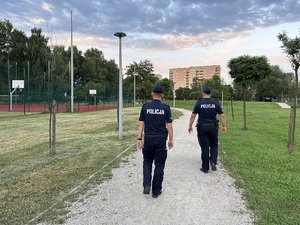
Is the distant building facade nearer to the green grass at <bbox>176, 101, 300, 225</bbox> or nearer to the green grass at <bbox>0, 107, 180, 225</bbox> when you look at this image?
the green grass at <bbox>0, 107, 180, 225</bbox>

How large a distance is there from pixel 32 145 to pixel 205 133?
6109 mm

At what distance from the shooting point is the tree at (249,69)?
43.9 ft

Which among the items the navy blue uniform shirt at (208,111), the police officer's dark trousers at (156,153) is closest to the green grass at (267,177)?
the navy blue uniform shirt at (208,111)

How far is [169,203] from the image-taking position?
13.5 ft

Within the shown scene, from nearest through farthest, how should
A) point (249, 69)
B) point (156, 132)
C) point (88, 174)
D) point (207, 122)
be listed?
1. point (156, 132)
2. point (88, 174)
3. point (207, 122)
4. point (249, 69)

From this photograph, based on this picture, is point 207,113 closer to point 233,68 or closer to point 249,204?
point 249,204

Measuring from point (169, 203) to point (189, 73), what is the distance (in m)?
114

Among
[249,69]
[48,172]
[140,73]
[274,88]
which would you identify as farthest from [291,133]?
[274,88]

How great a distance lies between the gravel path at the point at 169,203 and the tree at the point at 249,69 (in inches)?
350

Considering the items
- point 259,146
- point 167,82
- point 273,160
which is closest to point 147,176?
point 273,160

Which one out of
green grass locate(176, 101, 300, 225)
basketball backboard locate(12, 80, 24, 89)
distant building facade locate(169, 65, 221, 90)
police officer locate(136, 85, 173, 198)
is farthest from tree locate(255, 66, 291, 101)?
police officer locate(136, 85, 173, 198)

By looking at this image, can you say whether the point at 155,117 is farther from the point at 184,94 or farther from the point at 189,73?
the point at 189,73

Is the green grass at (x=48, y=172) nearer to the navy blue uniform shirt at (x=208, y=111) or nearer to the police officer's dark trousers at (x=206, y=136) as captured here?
the police officer's dark trousers at (x=206, y=136)

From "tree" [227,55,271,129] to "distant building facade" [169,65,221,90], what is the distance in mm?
84893
